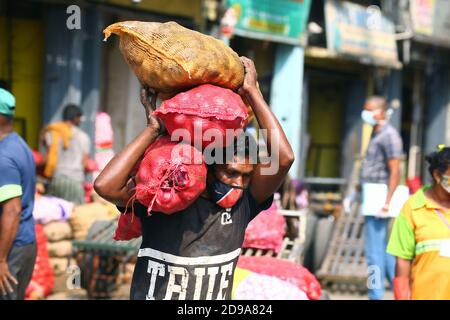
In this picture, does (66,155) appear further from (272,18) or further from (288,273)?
(272,18)

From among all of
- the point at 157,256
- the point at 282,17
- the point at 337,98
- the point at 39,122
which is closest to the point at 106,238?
the point at 39,122

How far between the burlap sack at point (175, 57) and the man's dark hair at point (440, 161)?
1882mm

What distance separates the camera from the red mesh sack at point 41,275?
7.32 meters

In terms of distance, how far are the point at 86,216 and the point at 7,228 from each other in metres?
3.90

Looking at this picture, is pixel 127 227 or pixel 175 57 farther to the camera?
pixel 127 227

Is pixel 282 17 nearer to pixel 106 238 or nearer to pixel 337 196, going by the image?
pixel 337 196

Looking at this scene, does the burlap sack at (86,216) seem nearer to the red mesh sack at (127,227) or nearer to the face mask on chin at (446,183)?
the face mask on chin at (446,183)

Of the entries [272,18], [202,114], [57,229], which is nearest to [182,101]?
[202,114]

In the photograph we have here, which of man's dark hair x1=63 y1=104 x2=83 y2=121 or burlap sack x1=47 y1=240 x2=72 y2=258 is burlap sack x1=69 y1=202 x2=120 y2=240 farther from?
man's dark hair x1=63 y1=104 x2=83 y2=121

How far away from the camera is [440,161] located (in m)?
4.77

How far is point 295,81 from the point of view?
527 inches

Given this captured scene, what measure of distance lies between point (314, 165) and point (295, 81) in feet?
10.3

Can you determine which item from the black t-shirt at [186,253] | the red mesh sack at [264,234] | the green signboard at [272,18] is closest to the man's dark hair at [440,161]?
the red mesh sack at [264,234]

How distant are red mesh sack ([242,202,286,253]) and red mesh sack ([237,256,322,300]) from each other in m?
0.68
